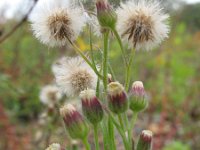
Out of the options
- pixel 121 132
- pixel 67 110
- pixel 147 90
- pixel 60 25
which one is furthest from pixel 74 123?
pixel 147 90

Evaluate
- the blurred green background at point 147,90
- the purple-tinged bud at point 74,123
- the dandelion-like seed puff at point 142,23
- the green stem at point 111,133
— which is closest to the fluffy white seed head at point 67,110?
the purple-tinged bud at point 74,123

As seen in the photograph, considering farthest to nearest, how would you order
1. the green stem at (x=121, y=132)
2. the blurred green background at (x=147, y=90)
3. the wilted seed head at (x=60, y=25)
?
the blurred green background at (x=147, y=90), the wilted seed head at (x=60, y=25), the green stem at (x=121, y=132)

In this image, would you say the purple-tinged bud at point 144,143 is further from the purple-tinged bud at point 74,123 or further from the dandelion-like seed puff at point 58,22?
the dandelion-like seed puff at point 58,22

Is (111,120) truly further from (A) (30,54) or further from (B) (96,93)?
(A) (30,54)

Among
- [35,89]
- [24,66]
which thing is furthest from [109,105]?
[24,66]

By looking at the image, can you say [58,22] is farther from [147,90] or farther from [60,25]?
[147,90]

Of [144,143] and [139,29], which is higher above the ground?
[139,29]

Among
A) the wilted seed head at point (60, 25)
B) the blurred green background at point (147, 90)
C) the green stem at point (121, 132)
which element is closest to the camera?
the green stem at point (121, 132)

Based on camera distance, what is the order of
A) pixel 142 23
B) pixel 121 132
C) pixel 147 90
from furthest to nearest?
pixel 147 90, pixel 142 23, pixel 121 132
